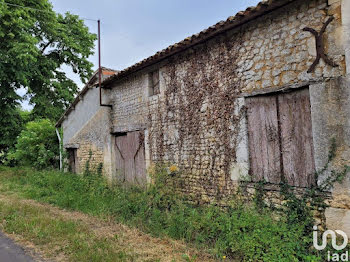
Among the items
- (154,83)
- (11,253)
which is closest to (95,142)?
(154,83)

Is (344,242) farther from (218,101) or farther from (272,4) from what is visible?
(272,4)

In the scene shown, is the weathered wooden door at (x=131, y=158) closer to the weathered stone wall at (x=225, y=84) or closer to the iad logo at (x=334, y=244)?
the weathered stone wall at (x=225, y=84)

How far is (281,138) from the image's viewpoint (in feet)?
14.3

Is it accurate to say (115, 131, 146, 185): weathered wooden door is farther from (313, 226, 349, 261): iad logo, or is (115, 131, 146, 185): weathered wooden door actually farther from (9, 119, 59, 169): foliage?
(9, 119, 59, 169): foliage

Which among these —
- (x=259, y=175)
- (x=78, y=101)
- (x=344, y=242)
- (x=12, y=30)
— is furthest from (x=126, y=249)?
(x=12, y=30)

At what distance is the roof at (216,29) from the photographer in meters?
4.13

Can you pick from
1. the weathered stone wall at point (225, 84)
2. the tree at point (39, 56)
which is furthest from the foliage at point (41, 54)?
the weathered stone wall at point (225, 84)

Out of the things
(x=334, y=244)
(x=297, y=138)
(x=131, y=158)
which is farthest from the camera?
(x=131, y=158)

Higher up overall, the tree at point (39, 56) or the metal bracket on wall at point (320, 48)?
the tree at point (39, 56)

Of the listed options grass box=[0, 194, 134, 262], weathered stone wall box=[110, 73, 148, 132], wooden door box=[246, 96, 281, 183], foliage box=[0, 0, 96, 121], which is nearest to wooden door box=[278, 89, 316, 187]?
wooden door box=[246, 96, 281, 183]

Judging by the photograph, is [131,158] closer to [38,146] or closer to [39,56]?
[38,146]

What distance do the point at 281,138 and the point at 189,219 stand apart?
2.27 meters

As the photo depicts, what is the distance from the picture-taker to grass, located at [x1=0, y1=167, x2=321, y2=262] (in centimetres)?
348

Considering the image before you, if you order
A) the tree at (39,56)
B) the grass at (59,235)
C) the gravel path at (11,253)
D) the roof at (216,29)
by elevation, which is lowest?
the gravel path at (11,253)
